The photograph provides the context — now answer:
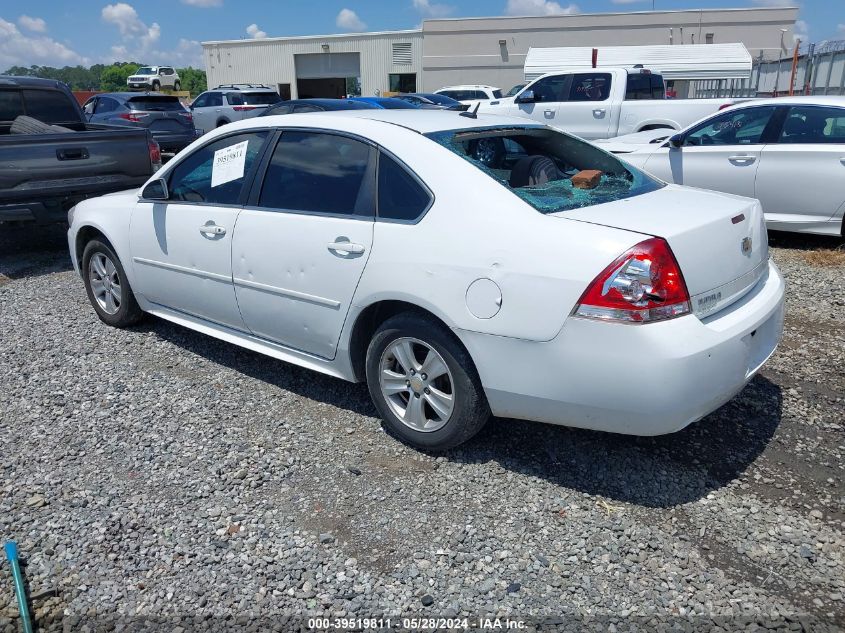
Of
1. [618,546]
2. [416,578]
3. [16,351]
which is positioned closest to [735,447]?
[618,546]

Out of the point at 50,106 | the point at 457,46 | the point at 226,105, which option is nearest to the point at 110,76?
the point at 457,46

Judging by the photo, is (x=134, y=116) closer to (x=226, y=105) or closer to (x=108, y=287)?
(x=226, y=105)

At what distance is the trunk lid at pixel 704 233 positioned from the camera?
3.00 meters

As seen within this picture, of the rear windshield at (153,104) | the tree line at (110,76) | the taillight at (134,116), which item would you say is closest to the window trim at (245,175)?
the taillight at (134,116)

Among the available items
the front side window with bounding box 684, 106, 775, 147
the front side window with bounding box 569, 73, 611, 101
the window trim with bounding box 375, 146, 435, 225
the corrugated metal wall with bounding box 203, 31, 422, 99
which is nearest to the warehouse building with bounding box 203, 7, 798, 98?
the corrugated metal wall with bounding box 203, 31, 422, 99

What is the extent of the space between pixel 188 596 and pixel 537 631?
1.30m

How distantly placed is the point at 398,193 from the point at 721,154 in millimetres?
5444

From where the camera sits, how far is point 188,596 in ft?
8.90

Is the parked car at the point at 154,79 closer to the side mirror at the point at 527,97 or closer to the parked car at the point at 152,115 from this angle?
the parked car at the point at 152,115

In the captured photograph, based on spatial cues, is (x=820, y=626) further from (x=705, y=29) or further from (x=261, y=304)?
(x=705, y=29)

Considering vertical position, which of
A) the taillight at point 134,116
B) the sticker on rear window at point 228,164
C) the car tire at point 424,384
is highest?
the taillight at point 134,116

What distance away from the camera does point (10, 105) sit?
27.9ft

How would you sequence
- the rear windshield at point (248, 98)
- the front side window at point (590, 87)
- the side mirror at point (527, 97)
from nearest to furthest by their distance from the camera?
the front side window at point (590, 87), the side mirror at point (527, 97), the rear windshield at point (248, 98)

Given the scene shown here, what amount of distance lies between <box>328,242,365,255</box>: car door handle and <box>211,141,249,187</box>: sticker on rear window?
3.28ft
